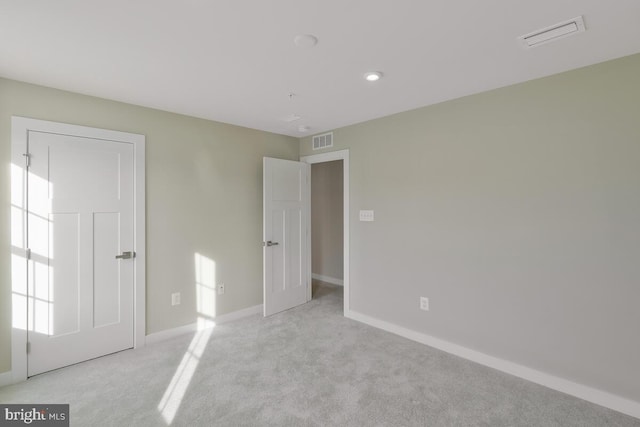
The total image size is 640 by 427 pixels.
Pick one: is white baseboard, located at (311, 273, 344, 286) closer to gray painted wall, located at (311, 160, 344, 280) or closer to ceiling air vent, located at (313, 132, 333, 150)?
gray painted wall, located at (311, 160, 344, 280)

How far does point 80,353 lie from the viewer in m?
2.67

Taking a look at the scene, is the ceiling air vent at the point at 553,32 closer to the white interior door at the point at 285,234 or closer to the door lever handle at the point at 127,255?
the white interior door at the point at 285,234

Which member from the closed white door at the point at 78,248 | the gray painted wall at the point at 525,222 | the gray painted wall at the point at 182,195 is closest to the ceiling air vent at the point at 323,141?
the gray painted wall at the point at 182,195

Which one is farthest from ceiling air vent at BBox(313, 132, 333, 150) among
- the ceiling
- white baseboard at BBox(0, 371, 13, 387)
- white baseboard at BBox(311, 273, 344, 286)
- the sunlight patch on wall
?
white baseboard at BBox(0, 371, 13, 387)

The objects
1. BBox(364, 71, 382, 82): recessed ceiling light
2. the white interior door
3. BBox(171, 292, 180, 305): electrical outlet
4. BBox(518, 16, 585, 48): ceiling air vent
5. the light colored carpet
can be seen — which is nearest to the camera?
BBox(518, 16, 585, 48): ceiling air vent

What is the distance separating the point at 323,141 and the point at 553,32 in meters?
2.69

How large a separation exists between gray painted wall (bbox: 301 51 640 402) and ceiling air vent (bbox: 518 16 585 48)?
66 centimetres

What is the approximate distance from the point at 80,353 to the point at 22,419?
71 centimetres

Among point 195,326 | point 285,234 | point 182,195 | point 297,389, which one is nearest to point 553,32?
point 297,389

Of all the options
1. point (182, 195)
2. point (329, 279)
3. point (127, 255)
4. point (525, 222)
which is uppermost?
point (182, 195)

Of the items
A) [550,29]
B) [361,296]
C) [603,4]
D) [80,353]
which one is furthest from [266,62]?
[80,353]

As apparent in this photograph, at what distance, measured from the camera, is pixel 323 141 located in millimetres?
4059

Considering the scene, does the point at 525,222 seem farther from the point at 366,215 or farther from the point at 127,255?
the point at 127,255

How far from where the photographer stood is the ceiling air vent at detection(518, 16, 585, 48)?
1.64 meters
